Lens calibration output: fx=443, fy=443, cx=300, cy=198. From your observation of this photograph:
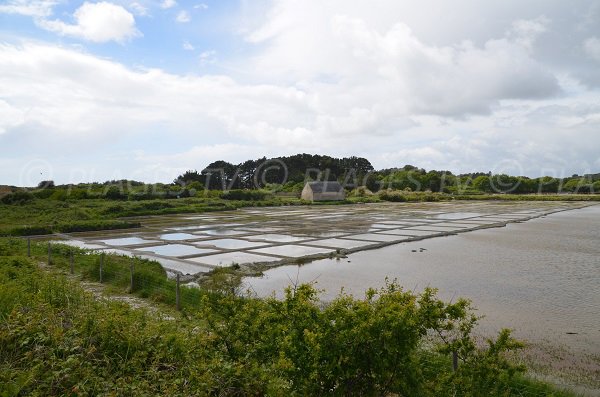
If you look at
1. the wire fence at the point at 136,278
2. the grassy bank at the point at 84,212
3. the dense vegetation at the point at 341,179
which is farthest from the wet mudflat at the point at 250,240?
the dense vegetation at the point at 341,179

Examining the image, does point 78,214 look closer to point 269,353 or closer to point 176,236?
point 176,236

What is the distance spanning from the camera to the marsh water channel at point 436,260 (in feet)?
28.2

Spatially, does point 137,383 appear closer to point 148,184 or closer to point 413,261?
point 413,261

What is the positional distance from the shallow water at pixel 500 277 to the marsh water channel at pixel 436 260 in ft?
0.08

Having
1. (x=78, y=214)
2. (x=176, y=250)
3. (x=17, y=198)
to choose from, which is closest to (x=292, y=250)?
(x=176, y=250)

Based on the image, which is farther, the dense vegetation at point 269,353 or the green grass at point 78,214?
the green grass at point 78,214

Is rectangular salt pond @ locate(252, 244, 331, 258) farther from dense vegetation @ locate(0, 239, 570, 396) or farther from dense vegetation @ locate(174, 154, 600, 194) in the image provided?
dense vegetation @ locate(174, 154, 600, 194)

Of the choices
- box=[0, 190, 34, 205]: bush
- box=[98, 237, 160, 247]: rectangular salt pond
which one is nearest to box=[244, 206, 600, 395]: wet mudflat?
box=[98, 237, 160, 247]: rectangular salt pond

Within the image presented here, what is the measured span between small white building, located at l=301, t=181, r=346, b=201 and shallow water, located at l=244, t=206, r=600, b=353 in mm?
41669

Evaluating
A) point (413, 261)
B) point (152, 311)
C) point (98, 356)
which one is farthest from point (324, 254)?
point (98, 356)

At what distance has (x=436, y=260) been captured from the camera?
49.2 ft

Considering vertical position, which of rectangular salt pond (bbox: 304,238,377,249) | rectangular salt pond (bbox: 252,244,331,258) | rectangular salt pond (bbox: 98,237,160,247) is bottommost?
rectangular salt pond (bbox: 98,237,160,247)

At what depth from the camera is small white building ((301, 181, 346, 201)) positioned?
62188 mm

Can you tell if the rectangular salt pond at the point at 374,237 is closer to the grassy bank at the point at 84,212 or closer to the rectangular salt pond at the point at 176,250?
the rectangular salt pond at the point at 176,250
